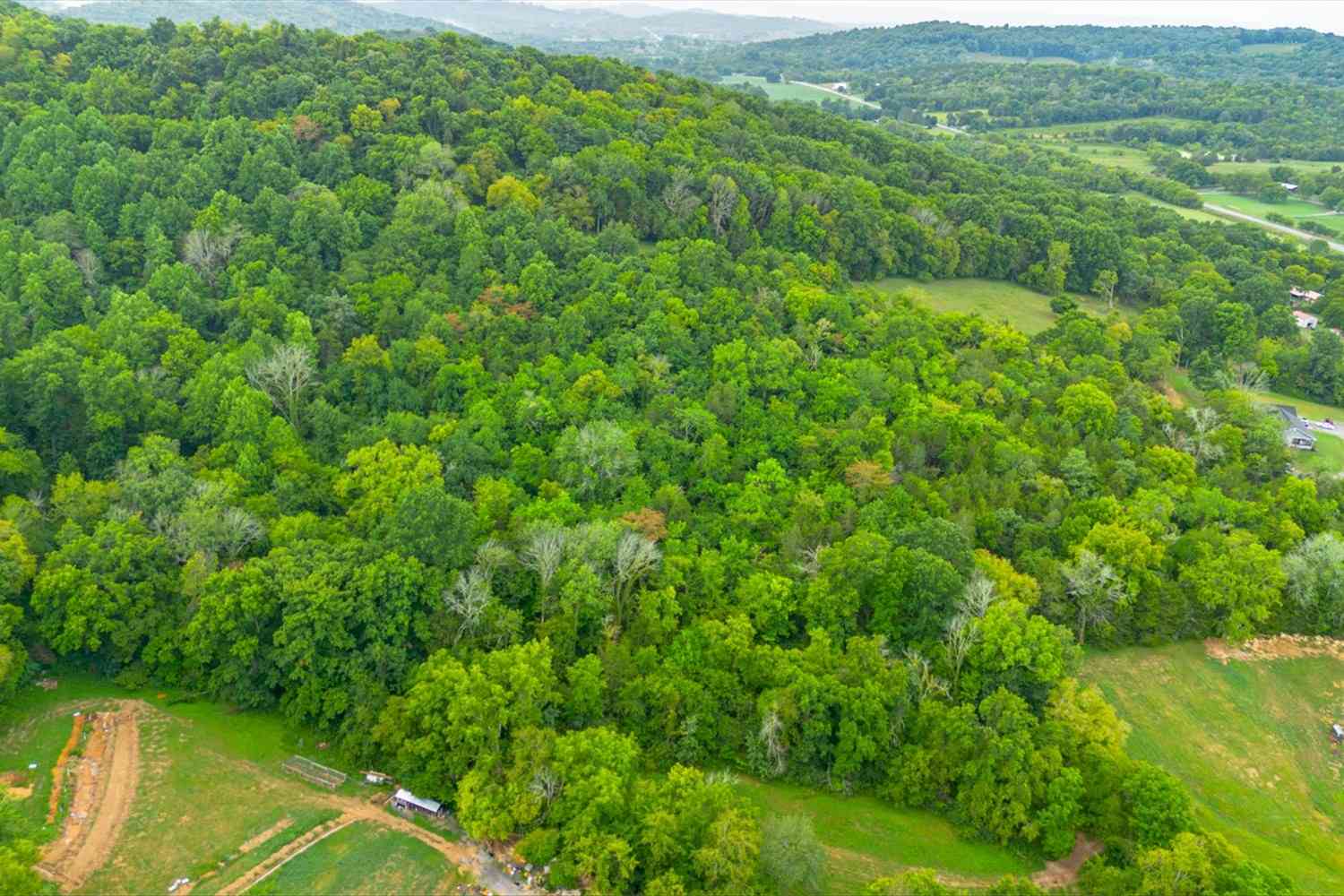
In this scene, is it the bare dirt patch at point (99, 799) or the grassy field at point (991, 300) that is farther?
the grassy field at point (991, 300)

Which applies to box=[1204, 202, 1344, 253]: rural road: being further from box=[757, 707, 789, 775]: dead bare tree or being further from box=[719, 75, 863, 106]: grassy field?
box=[757, 707, 789, 775]: dead bare tree

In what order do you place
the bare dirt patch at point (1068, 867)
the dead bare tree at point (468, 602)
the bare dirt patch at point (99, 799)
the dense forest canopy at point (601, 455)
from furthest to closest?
the dead bare tree at point (468, 602), the dense forest canopy at point (601, 455), the bare dirt patch at point (1068, 867), the bare dirt patch at point (99, 799)

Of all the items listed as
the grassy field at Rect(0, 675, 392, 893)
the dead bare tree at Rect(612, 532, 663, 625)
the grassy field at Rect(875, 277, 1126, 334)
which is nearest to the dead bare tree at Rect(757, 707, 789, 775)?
the dead bare tree at Rect(612, 532, 663, 625)

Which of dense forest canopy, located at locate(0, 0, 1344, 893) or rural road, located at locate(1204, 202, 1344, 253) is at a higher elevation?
rural road, located at locate(1204, 202, 1344, 253)

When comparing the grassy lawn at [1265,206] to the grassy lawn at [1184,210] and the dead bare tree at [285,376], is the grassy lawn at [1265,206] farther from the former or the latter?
the dead bare tree at [285,376]

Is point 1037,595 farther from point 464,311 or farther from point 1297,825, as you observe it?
point 464,311

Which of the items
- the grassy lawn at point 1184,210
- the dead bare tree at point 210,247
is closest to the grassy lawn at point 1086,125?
the grassy lawn at point 1184,210
